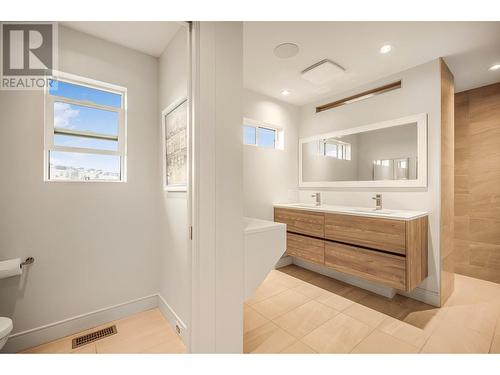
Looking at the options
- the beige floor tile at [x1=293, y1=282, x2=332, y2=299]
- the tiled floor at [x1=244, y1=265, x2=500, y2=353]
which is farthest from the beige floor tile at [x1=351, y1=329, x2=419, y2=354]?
the beige floor tile at [x1=293, y1=282, x2=332, y2=299]

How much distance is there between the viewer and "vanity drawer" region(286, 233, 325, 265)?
2.70m

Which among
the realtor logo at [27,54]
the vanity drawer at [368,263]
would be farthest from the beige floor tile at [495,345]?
the realtor logo at [27,54]


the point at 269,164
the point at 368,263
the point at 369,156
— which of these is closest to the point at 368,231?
the point at 368,263

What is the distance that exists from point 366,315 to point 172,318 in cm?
179

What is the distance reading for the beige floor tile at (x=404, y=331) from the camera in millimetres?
1720

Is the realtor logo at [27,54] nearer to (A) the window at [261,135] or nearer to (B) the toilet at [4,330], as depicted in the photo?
(B) the toilet at [4,330]

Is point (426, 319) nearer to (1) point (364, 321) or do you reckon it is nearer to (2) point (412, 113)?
(1) point (364, 321)

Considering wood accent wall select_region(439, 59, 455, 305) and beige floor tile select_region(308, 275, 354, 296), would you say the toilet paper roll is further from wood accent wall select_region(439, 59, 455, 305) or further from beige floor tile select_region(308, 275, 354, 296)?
wood accent wall select_region(439, 59, 455, 305)

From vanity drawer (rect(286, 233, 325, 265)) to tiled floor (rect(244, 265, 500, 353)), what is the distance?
355mm

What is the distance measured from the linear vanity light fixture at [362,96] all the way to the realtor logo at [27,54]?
10.2 feet

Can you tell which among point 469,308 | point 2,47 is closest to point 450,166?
point 469,308

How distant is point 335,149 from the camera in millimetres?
3189

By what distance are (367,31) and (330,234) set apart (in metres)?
2.03

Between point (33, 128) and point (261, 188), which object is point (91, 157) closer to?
point (33, 128)
